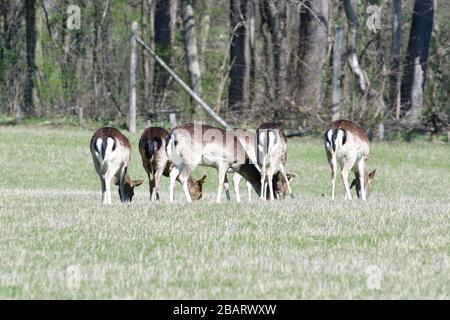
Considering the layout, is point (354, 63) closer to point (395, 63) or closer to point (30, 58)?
point (395, 63)

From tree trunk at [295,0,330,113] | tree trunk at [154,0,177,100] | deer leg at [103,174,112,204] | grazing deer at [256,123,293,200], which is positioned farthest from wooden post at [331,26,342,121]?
deer leg at [103,174,112,204]

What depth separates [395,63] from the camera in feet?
114

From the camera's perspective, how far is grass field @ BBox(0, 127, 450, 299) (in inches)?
404

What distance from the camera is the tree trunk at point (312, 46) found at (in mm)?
32688

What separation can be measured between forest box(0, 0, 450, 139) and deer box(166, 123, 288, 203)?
1139 cm

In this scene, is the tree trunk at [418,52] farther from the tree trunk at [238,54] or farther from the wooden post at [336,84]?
the wooden post at [336,84]

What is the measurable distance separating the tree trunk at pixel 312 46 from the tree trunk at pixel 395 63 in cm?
206

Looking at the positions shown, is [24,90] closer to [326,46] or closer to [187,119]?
[187,119]

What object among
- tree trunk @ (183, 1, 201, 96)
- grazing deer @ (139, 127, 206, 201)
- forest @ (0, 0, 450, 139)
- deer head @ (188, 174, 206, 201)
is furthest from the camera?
tree trunk @ (183, 1, 201, 96)

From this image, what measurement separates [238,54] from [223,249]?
24.3m

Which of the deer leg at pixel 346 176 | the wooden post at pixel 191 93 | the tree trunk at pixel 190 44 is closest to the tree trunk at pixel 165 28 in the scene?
the tree trunk at pixel 190 44

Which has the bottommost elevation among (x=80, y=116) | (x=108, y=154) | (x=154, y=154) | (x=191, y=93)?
(x=80, y=116)

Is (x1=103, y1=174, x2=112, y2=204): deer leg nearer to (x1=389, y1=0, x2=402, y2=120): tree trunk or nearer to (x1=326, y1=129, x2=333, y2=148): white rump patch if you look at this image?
(x1=326, y1=129, x2=333, y2=148): white rump patch

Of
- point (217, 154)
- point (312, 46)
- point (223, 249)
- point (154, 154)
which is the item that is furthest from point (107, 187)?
point (312, 46)
